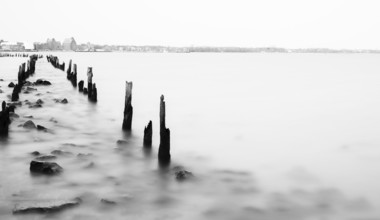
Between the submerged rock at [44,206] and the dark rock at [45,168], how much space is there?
130 cm

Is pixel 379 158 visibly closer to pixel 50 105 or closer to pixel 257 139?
pixel 257 139

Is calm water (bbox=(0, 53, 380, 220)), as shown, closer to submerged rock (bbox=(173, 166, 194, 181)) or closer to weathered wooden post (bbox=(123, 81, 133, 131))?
submerged rock (bbox=(173, 166, 194, 181))

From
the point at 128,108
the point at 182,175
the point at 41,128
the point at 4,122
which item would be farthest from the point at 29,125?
the point at 182,175

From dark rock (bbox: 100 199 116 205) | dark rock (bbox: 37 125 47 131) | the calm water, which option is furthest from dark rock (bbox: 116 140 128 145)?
dark rock (bbox: 100 199 116 205)

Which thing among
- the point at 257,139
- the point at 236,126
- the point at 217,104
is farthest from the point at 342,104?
the point at 257,139

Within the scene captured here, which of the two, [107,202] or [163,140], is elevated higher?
[163,140]

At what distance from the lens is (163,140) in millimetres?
8125

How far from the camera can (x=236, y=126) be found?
1523 centimetres

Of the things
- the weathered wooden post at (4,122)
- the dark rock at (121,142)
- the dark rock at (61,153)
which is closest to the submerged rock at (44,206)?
the dark rock at (61,153)

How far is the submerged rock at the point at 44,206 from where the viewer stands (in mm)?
5477

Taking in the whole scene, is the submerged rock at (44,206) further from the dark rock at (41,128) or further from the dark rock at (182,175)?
the dark rock at (41,128)

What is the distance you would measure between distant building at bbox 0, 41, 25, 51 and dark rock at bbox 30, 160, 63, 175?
189043mm

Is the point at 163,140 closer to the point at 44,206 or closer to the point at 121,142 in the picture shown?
the point at 121,142

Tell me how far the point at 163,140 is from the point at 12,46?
190919 mm
